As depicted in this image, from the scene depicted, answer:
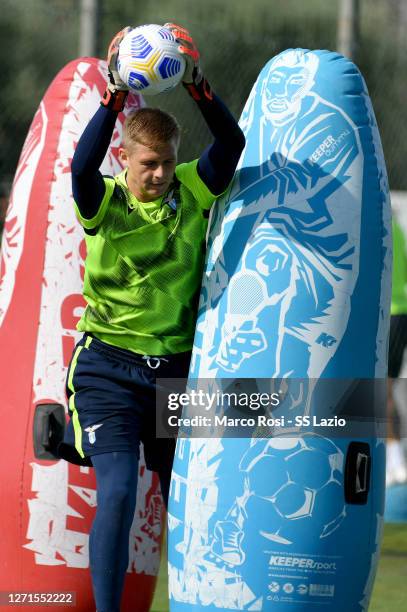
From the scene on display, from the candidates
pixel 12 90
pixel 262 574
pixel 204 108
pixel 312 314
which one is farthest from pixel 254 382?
pixel 12 90

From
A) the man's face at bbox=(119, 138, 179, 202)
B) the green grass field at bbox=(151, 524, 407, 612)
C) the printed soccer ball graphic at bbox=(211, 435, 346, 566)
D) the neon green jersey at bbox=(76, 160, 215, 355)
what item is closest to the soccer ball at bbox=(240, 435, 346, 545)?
the printed soccer ball graphic at bbox=(211, 435, 346, 566)

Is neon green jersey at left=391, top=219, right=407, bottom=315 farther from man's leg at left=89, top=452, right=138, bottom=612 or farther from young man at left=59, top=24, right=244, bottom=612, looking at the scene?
man's leg at left=89, top=452, right=138, bottom=612

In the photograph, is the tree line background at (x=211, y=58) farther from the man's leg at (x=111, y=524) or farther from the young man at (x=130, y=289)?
the man's leg at (x=111, y=524)

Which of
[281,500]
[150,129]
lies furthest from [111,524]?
[150,129]

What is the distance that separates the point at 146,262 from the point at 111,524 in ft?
2.74

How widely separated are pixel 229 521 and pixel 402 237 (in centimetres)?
512

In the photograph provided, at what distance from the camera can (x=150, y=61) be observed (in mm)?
3908

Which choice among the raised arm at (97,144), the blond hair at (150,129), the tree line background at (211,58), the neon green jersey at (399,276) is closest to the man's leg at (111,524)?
the raised arm at (97,144)

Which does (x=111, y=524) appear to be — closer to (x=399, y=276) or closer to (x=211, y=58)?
(x=399, y=276)

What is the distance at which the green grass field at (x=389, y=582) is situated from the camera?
5.42 meters

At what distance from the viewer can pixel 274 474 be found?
4059 millimetres

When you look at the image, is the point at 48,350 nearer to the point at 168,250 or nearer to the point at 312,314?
the point at 168,250

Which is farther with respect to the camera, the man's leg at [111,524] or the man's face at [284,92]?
the man's face at [284,92]

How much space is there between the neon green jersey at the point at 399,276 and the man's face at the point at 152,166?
14.8ft
